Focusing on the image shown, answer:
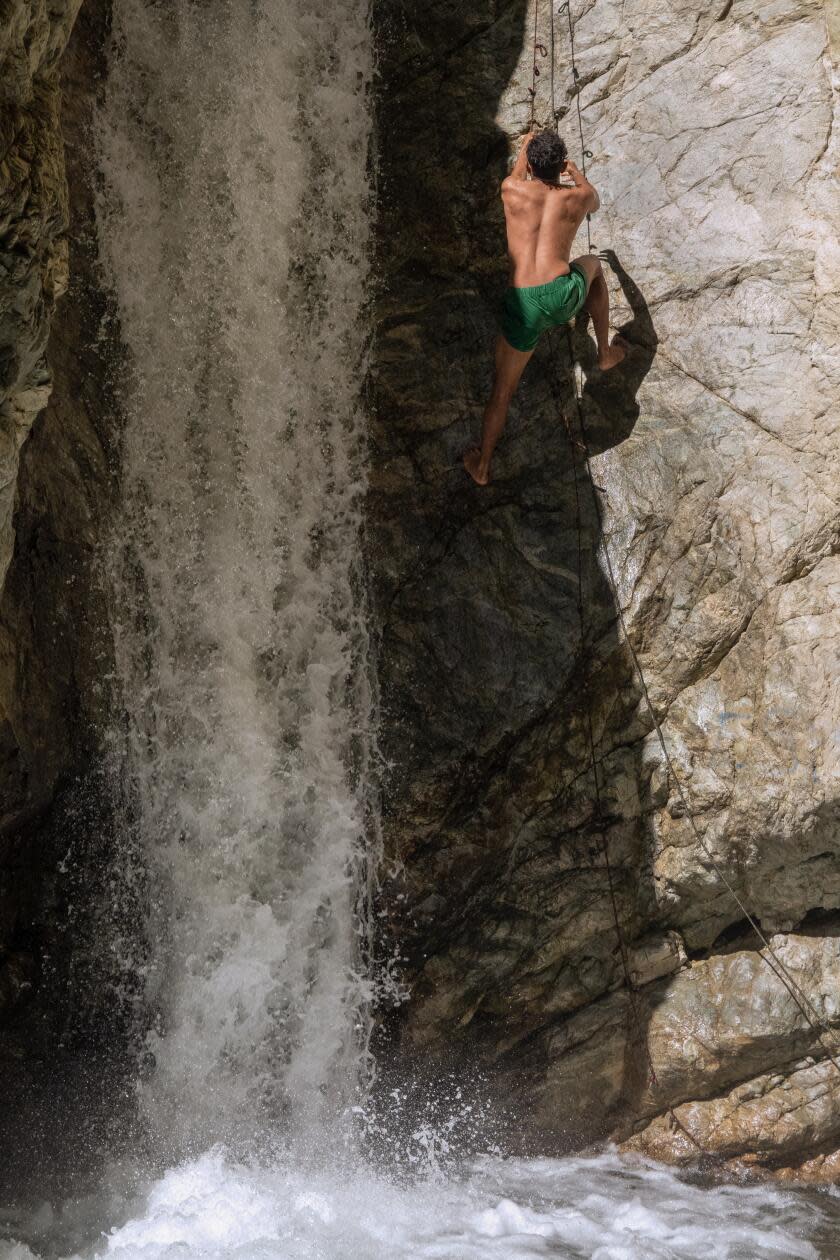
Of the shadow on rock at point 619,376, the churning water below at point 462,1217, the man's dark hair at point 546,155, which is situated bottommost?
the churning water below at point 462,1217

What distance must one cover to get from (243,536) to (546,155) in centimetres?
208

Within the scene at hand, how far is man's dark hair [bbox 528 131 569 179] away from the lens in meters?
4.59

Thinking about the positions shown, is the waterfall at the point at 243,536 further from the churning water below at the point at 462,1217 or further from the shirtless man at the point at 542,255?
the shirtless man at the point at 542,255

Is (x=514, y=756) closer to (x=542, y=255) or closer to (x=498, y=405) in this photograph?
(x=498, y=405)

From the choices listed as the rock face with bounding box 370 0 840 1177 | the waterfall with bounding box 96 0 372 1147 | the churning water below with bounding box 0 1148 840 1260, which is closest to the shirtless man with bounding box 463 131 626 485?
the rock face with bounding box 370 0 840 1177

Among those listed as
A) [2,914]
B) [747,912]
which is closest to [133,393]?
[2,914]

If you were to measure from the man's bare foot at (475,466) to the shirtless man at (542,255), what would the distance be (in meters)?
0.36

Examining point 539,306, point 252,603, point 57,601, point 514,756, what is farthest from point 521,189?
point 57,601

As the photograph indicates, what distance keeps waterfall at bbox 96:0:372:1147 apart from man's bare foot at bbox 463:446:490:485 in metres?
0.54

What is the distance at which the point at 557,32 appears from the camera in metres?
5.24

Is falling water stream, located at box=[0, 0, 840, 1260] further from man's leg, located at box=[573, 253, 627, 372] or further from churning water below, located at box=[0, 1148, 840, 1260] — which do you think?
man's leg, located at box=[573, 253, 627, 372]

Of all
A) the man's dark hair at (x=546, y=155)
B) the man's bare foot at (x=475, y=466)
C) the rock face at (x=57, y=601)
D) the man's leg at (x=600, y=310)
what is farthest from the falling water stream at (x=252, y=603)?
the man's leg at (x=600, y=310)

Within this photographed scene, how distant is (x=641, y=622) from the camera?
481cm

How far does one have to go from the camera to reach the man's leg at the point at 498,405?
478 cm
